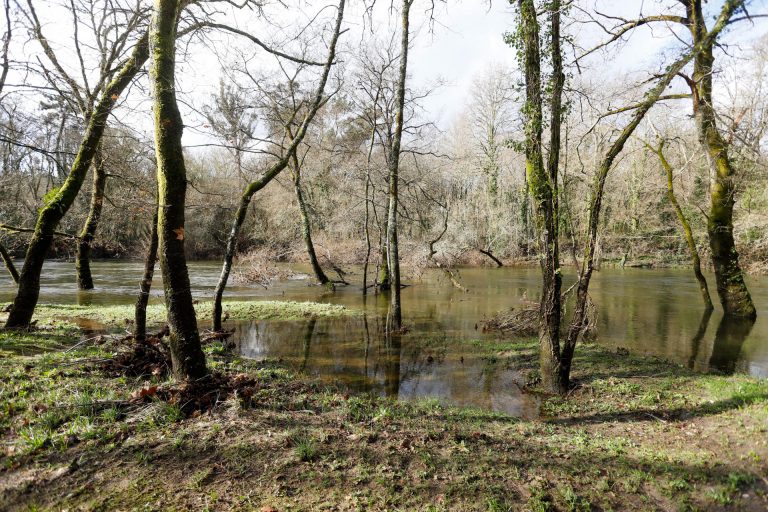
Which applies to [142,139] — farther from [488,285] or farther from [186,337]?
[488,285]

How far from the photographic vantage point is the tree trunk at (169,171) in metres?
4.51

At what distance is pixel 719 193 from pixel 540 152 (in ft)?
31.0

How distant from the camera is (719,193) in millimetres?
12094

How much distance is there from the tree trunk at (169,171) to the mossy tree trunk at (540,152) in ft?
16.1

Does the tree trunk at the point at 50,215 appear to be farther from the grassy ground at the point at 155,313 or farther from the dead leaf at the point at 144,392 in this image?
the dead leaf at the point at 144,392

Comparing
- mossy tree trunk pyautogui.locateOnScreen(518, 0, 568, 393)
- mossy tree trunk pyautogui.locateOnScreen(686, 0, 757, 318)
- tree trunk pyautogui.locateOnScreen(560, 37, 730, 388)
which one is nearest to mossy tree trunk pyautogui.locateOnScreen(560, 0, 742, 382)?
tree trunk pyautogui.locateOnScreen(560, 37, 730, 388)

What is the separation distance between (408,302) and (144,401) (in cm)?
1253

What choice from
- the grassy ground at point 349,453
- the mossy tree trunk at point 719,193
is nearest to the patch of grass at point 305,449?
the grassy ground at point 349,453

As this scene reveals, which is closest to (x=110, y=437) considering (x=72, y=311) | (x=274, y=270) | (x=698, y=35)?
(x=72, y=311)

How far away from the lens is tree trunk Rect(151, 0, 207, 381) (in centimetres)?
451

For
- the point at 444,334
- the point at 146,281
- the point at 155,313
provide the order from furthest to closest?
the point at 155,313
the point at 444,334
the point at 146,281

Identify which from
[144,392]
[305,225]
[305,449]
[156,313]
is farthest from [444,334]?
[305,225]

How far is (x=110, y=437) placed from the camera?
3.82 m

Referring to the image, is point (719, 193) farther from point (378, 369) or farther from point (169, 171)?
point (169, 171)
